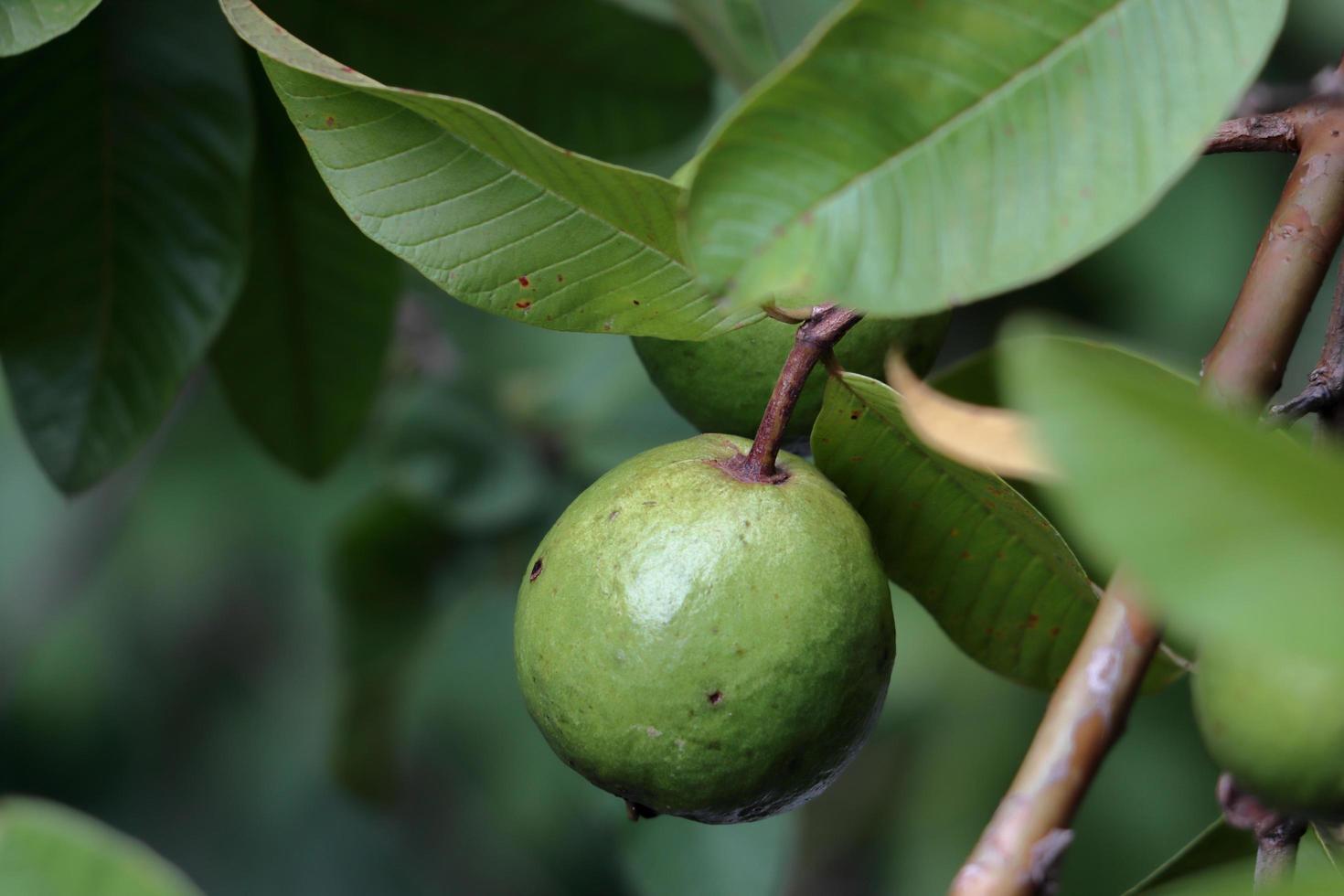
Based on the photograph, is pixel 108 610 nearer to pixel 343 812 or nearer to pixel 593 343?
pixel 343 812

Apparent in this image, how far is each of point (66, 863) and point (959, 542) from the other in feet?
1.90

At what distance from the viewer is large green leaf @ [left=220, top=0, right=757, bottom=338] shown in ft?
2.50

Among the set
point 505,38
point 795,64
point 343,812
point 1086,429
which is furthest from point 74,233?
point 343,812

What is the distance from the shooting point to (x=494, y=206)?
0.81 metres

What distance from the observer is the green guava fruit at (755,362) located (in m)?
0.95

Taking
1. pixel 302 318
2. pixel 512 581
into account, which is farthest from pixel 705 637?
pixel 512 581

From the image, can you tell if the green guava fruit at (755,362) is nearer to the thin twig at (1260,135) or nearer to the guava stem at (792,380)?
the guava stem at (792,380)

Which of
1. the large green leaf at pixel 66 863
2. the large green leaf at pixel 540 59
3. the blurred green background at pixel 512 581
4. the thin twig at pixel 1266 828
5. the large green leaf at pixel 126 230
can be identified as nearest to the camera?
the large green leaf at pixel 66 863

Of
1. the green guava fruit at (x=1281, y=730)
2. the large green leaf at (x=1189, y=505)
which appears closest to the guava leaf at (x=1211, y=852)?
the green guava fruit at (x=1281, y=730)

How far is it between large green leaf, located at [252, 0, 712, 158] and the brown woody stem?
862 mm

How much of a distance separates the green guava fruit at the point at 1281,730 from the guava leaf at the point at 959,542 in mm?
173

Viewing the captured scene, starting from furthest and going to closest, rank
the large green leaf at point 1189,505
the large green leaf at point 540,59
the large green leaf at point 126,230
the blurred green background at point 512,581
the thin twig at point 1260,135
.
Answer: the blurred green background at point 512,581 < the large green leaf at point 540,59 < the large green leaf at point 126,230 < the thin twig at point 1260,135 < the large green leaf at point 1189,505

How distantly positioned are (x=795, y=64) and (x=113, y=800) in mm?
3086

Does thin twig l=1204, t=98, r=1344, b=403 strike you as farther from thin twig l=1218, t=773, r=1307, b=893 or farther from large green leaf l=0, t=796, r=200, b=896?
large green leaf l=0, t=796, r=200, b=896
